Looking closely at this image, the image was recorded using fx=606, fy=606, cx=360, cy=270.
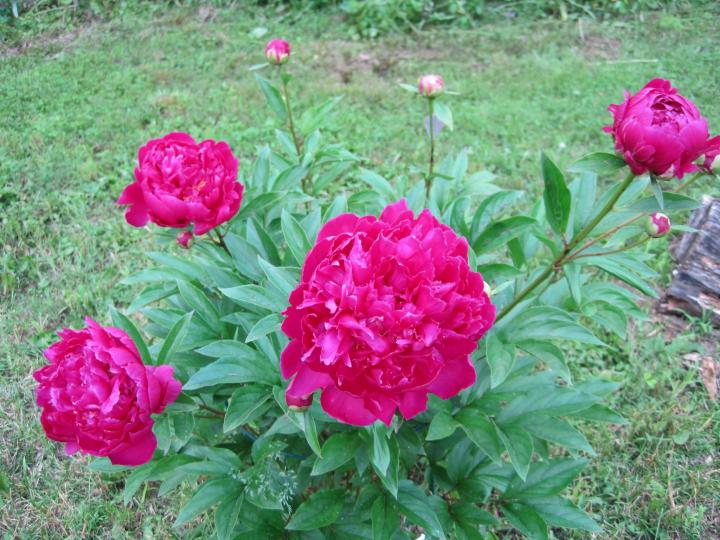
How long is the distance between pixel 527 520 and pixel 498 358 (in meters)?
0.50

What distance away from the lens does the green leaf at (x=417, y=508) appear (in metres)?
1.41

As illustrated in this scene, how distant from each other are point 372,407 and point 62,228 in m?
2.78

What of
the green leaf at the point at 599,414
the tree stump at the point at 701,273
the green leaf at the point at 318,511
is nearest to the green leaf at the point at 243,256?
the green leaf at the point at 318,511

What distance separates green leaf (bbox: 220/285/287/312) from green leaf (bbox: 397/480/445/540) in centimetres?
59

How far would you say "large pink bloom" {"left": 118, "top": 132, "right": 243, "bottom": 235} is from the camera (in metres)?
1.36

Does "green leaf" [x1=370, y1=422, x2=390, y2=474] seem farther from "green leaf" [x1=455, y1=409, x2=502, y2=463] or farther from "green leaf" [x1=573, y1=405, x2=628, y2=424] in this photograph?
"green leaf" [x1=573, y1=405, x2=628, y2=424]

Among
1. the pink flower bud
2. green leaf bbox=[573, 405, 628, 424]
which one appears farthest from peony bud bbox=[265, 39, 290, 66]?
green leaf bbox=[573, 405, 628, 424]

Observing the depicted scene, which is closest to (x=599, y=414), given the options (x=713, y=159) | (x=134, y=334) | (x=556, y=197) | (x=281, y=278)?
(x=556, y=197)

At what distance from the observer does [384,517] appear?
1431 mm

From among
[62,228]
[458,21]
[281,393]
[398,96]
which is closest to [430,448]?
[281,393]

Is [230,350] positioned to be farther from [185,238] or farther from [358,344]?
[358,344]

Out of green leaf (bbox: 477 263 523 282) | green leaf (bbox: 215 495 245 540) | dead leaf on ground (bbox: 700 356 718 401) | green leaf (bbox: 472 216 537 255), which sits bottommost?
dead leaf on ground (bbox: 700 356 718 401)

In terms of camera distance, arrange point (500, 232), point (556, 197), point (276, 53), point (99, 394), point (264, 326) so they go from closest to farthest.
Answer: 1. point (99, 394)
2. point (264, 326)
3. point (556, 197)
4. point (500, 232)
5. point (276, 53)

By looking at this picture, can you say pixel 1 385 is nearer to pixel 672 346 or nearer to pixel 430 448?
pixel 430 448
